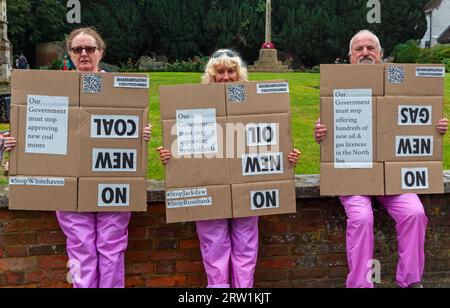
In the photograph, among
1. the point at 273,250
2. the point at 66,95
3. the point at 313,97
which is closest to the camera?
the point at 66,95

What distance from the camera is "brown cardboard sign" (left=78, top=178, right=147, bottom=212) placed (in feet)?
10.5

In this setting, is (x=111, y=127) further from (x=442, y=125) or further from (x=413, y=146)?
(x=442, y=125)

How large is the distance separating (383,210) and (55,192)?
2.13m

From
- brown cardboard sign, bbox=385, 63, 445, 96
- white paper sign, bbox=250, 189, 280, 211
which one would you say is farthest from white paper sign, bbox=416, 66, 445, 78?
white paper sign, bbox=250, 189, 280, 211

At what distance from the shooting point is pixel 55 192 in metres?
3.21

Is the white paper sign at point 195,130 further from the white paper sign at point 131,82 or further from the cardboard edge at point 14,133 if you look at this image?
the cardboard edge at point 14,133

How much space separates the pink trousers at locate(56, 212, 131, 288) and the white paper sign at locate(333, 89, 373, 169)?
134cm

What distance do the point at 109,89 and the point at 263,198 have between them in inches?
41.8

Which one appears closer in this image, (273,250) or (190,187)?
(190,187)

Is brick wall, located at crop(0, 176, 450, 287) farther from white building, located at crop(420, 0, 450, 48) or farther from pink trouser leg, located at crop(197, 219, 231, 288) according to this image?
white building, located at crop(420, 0, 450, 48)

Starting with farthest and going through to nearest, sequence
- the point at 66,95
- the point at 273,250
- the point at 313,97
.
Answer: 1. the point at 313,97
2. the point at 273,250
3. the point at 66,95
